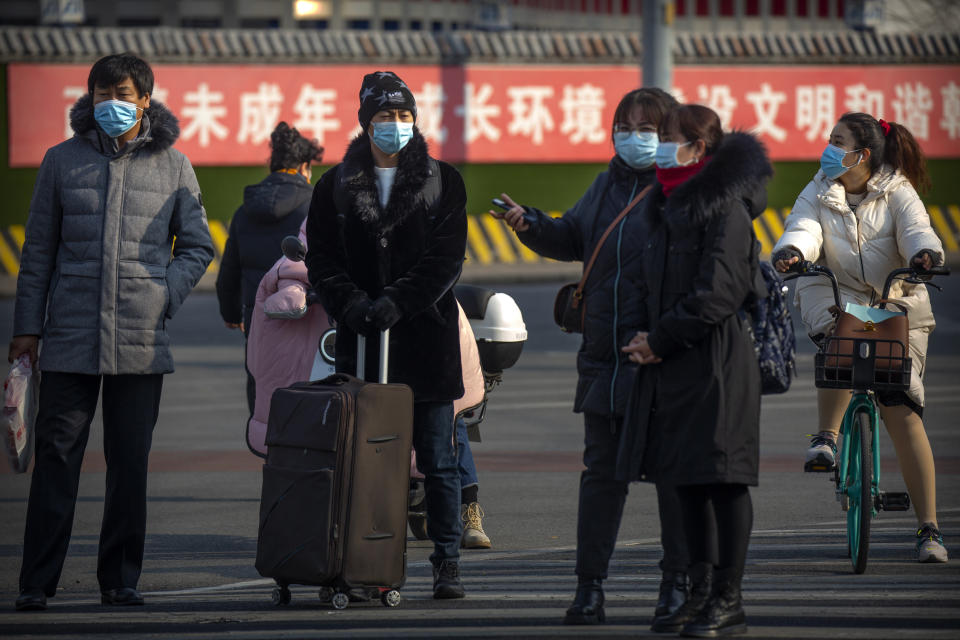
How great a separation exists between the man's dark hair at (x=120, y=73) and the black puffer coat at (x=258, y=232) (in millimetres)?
2250

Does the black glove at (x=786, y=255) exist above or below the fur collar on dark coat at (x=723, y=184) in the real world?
below

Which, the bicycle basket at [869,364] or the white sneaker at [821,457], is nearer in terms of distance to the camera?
the bicycle basket at [869,364]

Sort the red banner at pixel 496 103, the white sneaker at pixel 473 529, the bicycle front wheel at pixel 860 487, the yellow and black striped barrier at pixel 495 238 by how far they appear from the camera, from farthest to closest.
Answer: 1. the red banner at pixel 496 103
2. the yellow and black striped barrier at pixel 495 238
3. the white sneaker at pixel 473 529
4. the bicycle front wheel at pixel 860 487

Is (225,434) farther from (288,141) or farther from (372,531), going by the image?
(372,531)

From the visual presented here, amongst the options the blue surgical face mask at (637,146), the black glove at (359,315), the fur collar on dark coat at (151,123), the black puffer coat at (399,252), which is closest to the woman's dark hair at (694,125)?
the blue surgical face mask at (637,146)

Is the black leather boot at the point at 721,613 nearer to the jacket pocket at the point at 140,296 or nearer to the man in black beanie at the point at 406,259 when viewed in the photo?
the man in black beanie at the point at 406,259

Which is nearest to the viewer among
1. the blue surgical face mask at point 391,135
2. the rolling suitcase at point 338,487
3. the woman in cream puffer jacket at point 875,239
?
the rolling suitcase at point 338,487

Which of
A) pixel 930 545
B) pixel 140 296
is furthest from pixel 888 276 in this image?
pixel 140 296

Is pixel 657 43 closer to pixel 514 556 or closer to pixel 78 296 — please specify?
pixel 514 556

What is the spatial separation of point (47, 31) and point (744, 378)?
18930 mm

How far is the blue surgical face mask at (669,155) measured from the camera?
216 inches

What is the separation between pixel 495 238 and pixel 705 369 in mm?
18375

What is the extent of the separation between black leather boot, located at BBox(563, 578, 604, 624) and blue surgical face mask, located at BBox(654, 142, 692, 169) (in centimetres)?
137

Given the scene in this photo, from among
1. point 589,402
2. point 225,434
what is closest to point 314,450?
point 589,402
